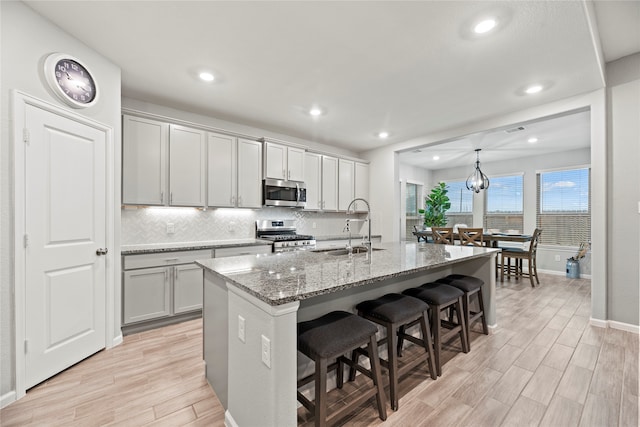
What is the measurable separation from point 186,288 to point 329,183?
9.84ft

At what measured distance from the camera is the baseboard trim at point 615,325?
→ 286 centimetres

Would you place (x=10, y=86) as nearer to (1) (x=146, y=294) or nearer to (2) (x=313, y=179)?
(1) (x=146, y=294)

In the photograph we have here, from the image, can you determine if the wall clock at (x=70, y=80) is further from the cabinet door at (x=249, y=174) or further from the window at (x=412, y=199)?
the window at (x=412, y=199)

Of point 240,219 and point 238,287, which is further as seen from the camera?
point 240,219

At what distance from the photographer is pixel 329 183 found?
17.0ft

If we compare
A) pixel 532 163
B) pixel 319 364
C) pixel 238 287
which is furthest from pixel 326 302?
pixel 532 163

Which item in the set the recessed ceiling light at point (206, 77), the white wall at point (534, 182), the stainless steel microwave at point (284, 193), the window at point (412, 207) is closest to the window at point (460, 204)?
the white wall at point (534, 182)

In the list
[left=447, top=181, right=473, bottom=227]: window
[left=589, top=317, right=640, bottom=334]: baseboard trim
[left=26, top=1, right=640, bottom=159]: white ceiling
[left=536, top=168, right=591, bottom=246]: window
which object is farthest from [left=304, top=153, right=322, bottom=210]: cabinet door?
[left=536, top=168, right=591, bottom=246]: window

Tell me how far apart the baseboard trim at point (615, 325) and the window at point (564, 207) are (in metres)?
3.62

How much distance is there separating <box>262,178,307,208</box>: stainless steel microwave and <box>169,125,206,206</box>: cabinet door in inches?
36.7

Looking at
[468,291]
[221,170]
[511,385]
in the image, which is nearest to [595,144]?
[468,291]

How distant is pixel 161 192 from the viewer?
3.30m

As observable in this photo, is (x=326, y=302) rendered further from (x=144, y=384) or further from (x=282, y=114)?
(x=282, y=114)

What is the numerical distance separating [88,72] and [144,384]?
262 centimetres
